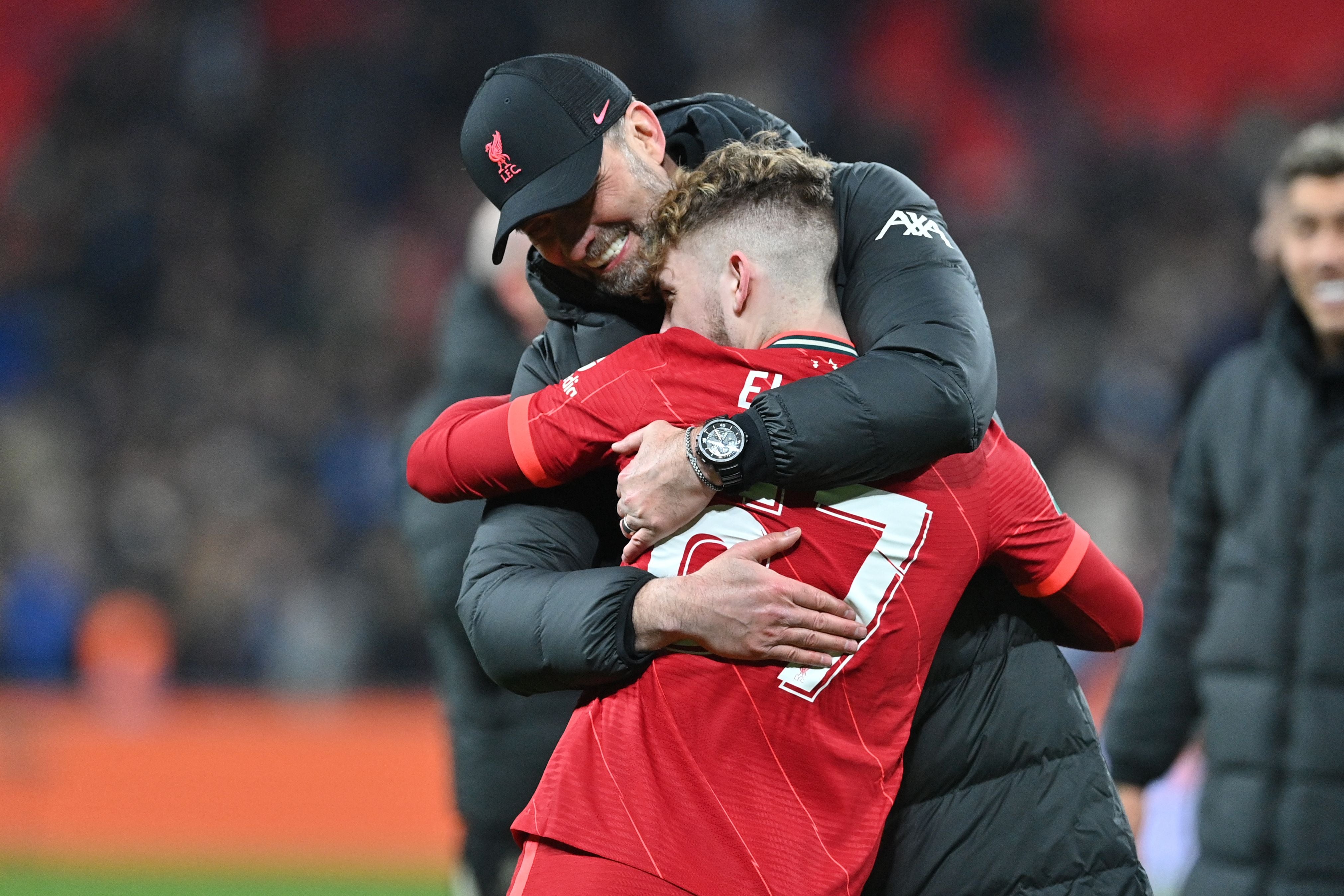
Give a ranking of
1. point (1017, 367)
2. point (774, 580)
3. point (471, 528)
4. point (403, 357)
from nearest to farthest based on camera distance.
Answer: point (774, 580)
point (471, 528)
point (1017, 367)
point (403, 357)

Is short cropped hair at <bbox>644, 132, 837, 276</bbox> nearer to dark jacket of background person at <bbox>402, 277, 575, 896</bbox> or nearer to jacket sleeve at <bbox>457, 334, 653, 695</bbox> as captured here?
jacket sleeve at <bbox>457, 334, 653, 695</bbox>

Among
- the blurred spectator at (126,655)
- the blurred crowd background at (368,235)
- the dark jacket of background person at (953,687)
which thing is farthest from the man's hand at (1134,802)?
the blurred spectator at (126,655)

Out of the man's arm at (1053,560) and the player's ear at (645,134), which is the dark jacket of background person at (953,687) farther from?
the player's ear at (645,134)

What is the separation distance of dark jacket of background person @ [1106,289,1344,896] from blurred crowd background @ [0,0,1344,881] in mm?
7234

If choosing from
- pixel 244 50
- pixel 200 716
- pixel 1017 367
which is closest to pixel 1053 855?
pixel 200 716

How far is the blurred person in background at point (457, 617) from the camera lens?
3754 mm

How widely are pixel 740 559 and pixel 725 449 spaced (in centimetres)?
16

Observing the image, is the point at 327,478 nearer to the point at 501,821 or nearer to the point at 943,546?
the point at 501,821

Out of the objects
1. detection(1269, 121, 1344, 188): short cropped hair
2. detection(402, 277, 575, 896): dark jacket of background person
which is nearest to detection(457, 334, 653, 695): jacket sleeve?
detection(402, 277, 575, 896): dark jacket of background person

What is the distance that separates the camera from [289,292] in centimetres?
1308

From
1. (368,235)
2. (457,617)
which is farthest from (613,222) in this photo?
(368,235)

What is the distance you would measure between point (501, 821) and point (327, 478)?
8186 millimetres

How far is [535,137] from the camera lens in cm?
235

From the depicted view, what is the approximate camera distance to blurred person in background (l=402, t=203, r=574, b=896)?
375 cm
